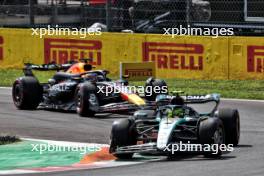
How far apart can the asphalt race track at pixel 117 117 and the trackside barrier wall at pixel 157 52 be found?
2763 mm

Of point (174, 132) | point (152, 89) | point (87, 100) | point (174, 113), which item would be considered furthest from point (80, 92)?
point (174, 132)

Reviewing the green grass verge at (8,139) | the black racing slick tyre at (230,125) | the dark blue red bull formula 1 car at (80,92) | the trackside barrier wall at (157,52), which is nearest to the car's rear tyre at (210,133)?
the black racing slick tyre at (230,125)

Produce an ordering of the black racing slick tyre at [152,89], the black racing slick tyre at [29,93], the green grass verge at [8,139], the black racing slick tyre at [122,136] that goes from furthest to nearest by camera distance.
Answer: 1. the black racing slick tyre at [29,93]
2. the black racing slick tyre at [152,89]
3. the green grass verge at [8,139]
4. the black racing slick tyre at [122,136]

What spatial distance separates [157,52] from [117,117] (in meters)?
6.38

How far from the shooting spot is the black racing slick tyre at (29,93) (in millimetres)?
18172

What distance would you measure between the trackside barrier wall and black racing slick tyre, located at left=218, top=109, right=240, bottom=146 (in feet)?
28.3

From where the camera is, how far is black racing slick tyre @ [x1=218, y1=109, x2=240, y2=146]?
42.7 feet

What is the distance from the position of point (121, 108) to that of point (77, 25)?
1018 centimetres

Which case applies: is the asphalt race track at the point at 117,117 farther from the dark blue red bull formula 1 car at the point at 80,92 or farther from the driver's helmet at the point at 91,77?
the driver's helmet at the point at 91,77

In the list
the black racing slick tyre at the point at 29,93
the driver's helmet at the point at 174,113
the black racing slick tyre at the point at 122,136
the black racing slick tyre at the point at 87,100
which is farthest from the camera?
the black racing slick tyre at the point at 29,93

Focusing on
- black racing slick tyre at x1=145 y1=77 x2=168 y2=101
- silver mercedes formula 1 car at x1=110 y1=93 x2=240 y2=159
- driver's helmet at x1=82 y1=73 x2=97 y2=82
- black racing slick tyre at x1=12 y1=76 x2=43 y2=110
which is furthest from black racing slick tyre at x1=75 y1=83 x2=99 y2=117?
silver mercedes formula 1 car at x1=110 y1=93 x2=240 y2=159

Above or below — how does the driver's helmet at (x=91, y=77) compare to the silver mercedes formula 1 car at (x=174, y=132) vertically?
above

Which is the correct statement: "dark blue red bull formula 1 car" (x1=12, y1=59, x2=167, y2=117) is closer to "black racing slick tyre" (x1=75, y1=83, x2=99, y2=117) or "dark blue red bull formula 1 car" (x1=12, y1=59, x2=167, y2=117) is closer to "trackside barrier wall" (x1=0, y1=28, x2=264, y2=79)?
"black racing slick tyre" (x1=75, y1=83, x2=99, y2=117)

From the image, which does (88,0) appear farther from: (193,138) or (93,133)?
(193,138)
